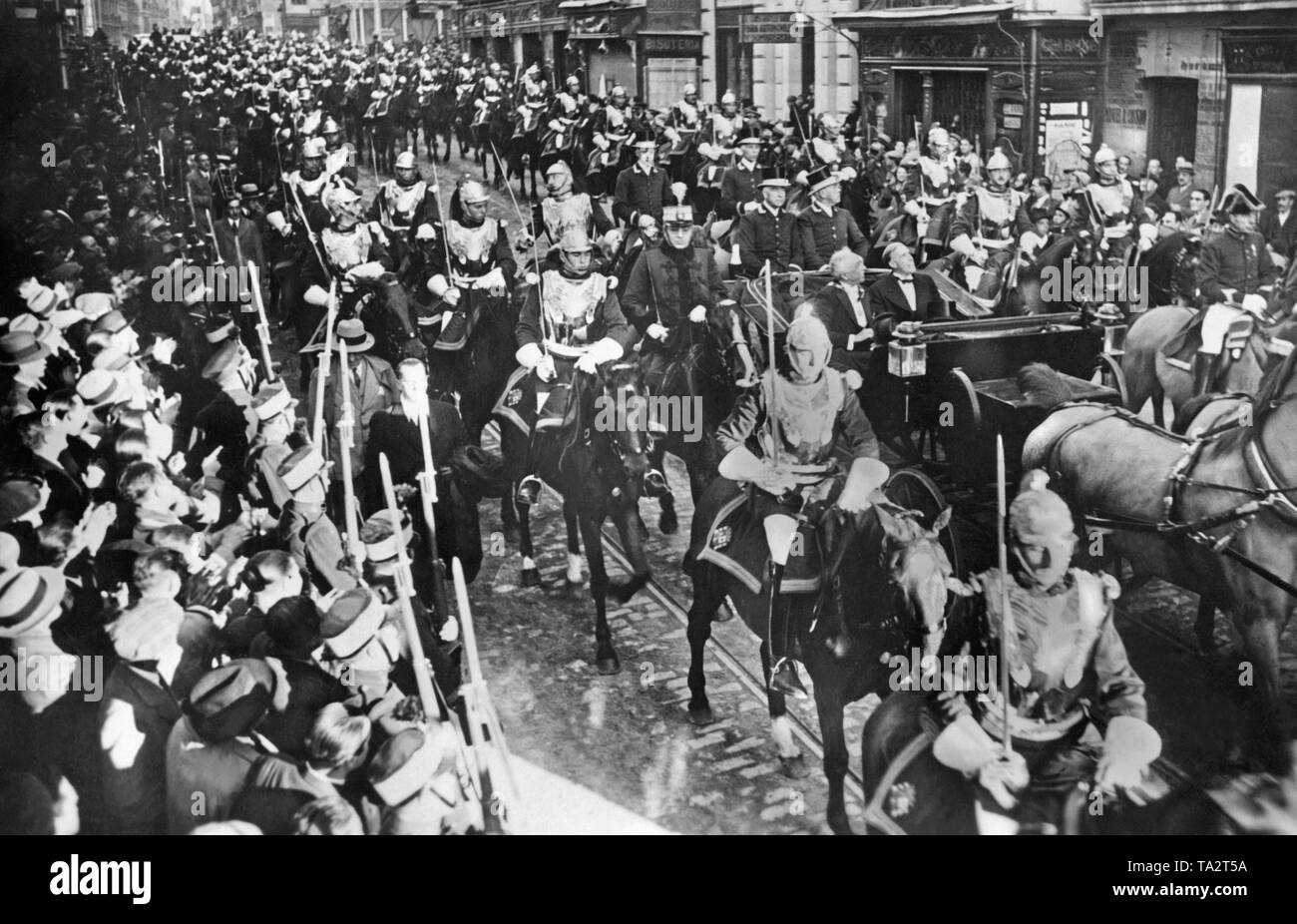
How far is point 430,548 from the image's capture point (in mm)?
7176

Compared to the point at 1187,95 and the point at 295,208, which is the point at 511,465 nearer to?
the point at 295,208

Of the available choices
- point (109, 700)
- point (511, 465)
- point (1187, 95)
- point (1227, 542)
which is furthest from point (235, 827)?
point (1187, 95)

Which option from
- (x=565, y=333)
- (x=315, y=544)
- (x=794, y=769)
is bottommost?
(x=794, y=769)

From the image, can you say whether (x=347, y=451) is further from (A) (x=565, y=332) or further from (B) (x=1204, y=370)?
(B) (x=1204, y=370)

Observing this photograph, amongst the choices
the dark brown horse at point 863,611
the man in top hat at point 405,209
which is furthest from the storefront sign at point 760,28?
the dark brown horse at point 863,611

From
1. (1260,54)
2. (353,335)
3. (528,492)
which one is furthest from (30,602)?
(1260,54)

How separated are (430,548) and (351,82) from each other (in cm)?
350

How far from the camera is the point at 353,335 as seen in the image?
7.73 metres

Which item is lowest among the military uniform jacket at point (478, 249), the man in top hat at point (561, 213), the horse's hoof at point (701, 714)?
the horse's hoof at point (701, 714)

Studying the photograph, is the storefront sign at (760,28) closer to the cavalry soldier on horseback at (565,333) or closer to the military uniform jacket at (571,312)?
the cavalry soldier on horseback at (565,333)

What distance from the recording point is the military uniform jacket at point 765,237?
958cm

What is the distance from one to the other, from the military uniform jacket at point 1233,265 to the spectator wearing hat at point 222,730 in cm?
518

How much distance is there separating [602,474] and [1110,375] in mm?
2850
